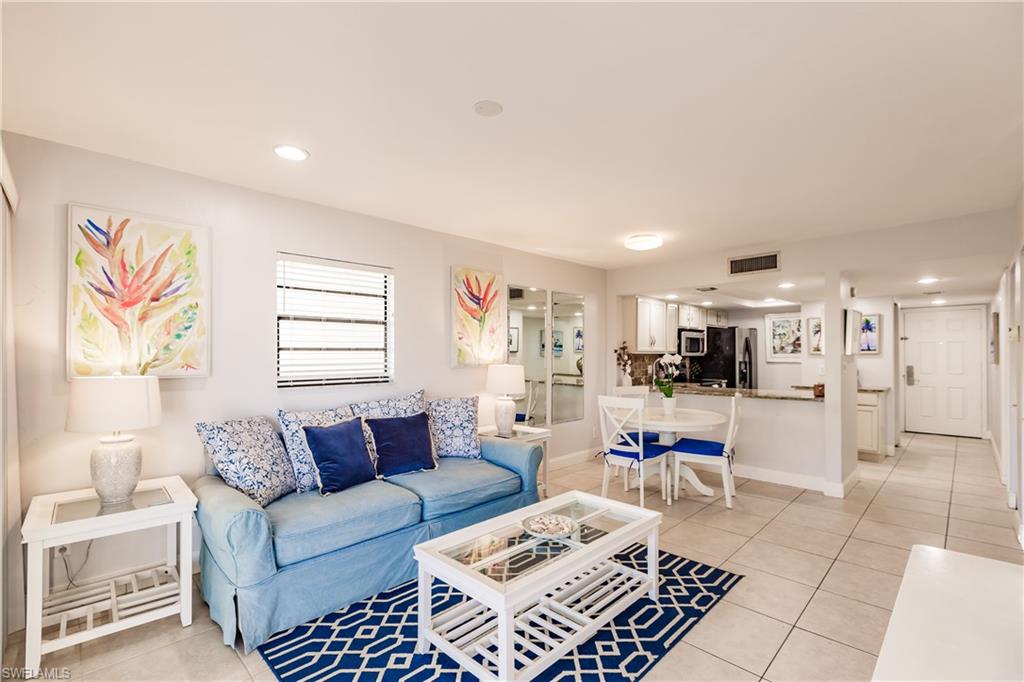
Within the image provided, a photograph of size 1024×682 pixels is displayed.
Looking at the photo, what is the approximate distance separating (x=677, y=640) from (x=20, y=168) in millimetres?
3956

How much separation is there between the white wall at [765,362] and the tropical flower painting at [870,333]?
42.4 inches

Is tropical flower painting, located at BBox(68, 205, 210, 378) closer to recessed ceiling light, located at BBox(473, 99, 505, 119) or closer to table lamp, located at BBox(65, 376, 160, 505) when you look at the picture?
table lamp, located at BBox(65, 376, 160, 505)

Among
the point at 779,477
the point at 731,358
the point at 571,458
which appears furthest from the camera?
the point at 731,358

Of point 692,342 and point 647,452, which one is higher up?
point 692,342

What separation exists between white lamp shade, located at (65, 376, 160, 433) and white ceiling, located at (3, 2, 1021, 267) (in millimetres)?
1252

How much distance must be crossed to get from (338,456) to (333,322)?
112cm

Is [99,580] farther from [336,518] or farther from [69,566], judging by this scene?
[336,518]

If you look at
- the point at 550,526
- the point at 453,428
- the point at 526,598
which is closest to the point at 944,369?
the point at 453,428

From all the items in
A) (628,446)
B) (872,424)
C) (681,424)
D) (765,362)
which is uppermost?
(765,362)

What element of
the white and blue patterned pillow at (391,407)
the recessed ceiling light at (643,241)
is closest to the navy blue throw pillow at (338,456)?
the white and blue patterned pillow at (391,407)

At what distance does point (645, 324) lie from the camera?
21.0 ft

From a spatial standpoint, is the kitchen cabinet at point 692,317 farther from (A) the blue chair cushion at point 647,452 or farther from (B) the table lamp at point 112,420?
(B) the table lamp at point 112,420

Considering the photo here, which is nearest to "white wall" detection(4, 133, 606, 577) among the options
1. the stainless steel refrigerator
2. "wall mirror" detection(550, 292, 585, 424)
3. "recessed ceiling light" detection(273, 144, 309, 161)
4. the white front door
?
"recessed ceiling light" detection(273, 144, 309, 161)

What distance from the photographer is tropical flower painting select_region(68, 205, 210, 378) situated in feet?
8.38
